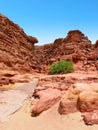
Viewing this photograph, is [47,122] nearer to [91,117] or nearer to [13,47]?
[91,117]

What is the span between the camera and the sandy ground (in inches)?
351

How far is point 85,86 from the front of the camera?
11109 millimetres

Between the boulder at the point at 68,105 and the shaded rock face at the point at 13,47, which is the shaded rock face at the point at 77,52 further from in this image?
the boulder at the point at 68,105

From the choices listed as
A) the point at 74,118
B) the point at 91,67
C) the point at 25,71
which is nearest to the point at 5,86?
the point at 74,118

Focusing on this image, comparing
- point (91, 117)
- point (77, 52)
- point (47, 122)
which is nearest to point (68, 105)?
point (47, 122)

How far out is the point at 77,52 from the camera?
111 ft

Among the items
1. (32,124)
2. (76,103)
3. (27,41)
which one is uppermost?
(27,41)

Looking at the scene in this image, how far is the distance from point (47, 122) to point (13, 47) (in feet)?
63.7

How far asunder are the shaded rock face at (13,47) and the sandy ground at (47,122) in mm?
13873

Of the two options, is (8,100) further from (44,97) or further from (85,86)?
(85,86)

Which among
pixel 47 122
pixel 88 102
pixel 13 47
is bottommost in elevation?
pixel 47 122

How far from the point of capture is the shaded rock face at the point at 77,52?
103ft

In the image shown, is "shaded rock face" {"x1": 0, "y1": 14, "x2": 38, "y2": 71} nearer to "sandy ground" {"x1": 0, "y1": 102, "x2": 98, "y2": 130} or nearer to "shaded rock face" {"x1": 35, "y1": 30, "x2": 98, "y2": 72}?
"shaded rock face" {"x1": 35, "y1": 30, "x2": 98, "y2": 72}

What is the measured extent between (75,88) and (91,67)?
63.9 feet
